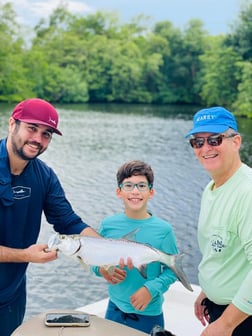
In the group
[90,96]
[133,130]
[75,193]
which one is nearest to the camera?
[75,193]

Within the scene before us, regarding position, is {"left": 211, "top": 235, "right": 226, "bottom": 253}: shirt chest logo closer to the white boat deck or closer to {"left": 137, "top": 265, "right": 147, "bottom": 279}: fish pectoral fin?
{"left": 137, "top": 265, "right": 147, "bottom": 279}: fish pectoral fin

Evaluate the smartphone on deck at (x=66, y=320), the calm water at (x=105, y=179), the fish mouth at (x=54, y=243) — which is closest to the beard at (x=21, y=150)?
the fish mouth at (x=54, y=243)

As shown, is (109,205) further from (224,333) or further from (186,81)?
(186,81)

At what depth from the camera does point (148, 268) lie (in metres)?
3.30

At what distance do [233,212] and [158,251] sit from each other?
71 centimetres

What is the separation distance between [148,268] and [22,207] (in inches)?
34.9

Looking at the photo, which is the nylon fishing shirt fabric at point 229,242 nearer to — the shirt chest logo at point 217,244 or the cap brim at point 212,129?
the shirt chest logo at point 217,244

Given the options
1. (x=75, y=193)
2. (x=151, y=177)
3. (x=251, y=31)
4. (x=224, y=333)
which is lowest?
(x=75, y=193)

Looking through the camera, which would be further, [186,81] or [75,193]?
[186,81]

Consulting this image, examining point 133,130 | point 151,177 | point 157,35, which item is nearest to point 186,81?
point 157,35

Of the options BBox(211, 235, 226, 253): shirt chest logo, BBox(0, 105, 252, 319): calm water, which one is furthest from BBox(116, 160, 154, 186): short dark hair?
BBox(0, 105, 252, 319): calm water

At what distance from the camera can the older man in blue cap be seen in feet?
7.95

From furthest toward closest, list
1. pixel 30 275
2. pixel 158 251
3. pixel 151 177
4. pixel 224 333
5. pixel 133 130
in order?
pixel 133 130
pixel 30 275
pixel 151 177
pixel 158 251
pixel 224 333

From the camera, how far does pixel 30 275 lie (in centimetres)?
905
